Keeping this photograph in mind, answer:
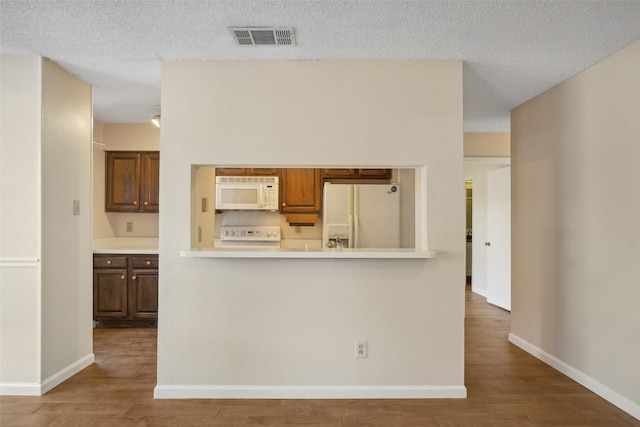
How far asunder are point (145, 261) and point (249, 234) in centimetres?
139

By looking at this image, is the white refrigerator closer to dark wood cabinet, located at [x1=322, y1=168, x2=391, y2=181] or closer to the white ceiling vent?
dark wood cabinet, located at [x1=322, y1=168, x2=391, y2=181]

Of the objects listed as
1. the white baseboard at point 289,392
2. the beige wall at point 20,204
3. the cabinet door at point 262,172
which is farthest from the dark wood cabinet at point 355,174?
the beige wall at point 20,204

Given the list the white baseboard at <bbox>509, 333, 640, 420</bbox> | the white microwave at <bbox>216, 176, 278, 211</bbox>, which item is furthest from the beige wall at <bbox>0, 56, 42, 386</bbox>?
Result: the white baseboard at <bbox>509, 333, 640, 420</bbox>

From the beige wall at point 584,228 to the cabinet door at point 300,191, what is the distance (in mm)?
2377

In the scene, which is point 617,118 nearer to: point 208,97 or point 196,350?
point 208,97

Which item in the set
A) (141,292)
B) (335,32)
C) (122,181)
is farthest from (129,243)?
(335,32)

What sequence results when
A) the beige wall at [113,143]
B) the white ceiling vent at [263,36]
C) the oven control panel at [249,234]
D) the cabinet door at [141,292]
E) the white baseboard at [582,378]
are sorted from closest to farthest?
the white ceiling vent at [263,36] < the white baseboard at [582,378] < the cabinet door at [141,292] < the beige wall at [113,143] < the oven control panel at [249,234]

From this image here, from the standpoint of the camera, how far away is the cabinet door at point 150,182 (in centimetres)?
477

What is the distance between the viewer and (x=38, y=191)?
279 centimetres

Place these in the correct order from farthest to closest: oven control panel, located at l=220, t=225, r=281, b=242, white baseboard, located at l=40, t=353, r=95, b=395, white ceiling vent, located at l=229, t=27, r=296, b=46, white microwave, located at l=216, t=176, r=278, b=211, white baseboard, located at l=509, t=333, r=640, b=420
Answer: oven control panel, located at l=220, t=225, r=281, b=242, white microwave, located at l=216, t=176, r=278, b=211, white baseboard, located at l=40, t=353, r=95, b=395, white baseboard, located at l=509, t=333, r=640, b=420, white ceiling vent, located at l=229, t=27, r=296, b=46

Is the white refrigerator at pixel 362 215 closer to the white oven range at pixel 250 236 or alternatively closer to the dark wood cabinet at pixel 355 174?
the dark wood cabinet at pixel 355 174

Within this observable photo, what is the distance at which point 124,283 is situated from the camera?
4348mm

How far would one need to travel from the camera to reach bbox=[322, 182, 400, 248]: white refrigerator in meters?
4.84

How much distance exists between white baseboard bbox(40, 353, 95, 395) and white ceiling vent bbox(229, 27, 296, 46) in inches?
107
